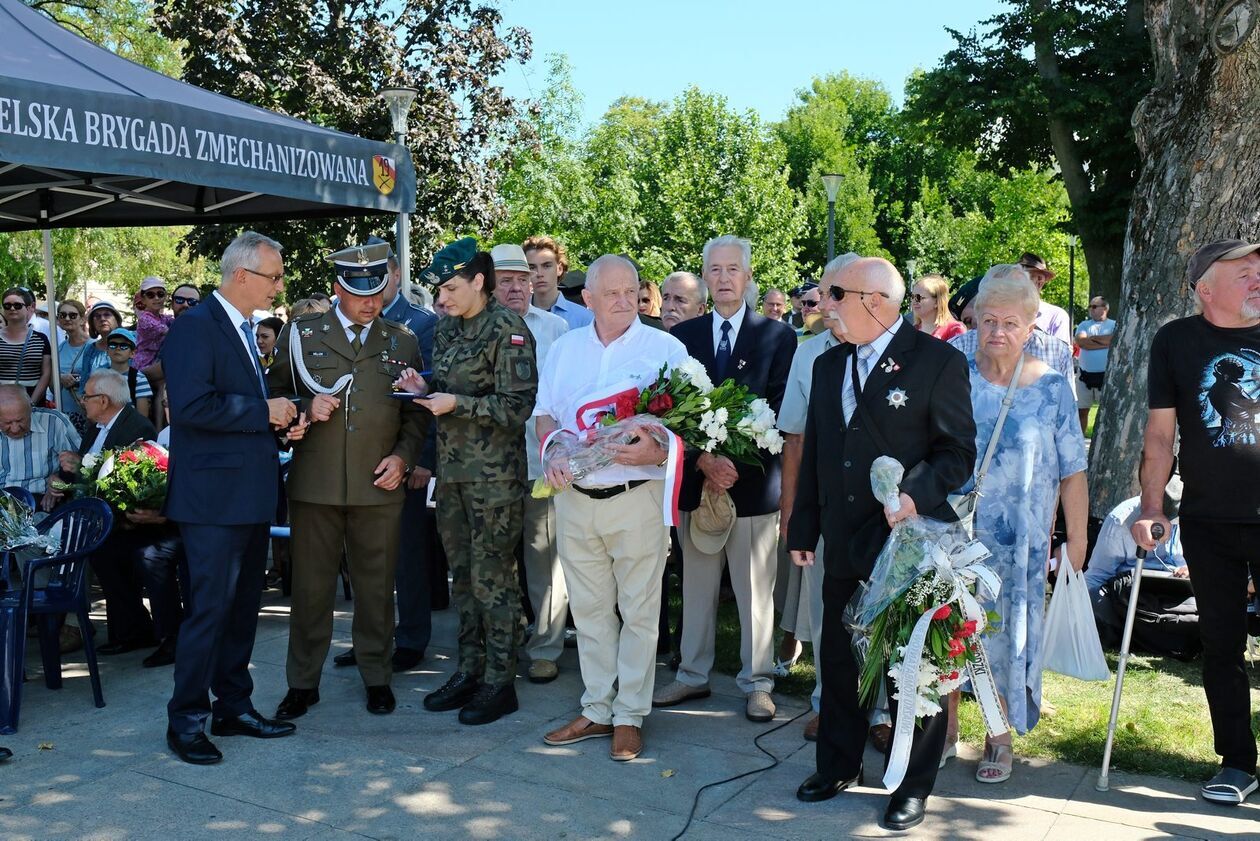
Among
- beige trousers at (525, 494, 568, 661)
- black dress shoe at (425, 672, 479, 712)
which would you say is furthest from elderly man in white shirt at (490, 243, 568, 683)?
black dress shoe at (425, 672, 479, 712)

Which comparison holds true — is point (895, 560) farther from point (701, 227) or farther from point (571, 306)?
point (701, 227)

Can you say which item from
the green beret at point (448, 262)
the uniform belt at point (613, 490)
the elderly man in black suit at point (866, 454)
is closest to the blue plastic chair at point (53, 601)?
the green beret at point (448, 262)

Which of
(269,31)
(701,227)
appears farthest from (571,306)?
(701,227)

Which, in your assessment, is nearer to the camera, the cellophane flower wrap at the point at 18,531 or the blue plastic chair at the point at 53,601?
the blue plastic chair at the point at 53,601

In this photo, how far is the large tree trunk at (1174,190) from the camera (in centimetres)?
721

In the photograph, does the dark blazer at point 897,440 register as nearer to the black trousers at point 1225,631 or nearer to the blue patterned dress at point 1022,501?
the blue patterned dress at point 1022,501

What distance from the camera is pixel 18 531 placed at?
18.9 feet

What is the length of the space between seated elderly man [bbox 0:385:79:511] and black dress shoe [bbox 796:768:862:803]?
4.64 meters

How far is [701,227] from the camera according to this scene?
4006cm

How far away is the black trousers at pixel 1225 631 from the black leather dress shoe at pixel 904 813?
1.30 m

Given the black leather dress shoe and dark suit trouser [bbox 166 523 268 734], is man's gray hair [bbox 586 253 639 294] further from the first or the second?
the black leather dress shoe

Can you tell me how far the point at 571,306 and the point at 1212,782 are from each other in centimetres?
461

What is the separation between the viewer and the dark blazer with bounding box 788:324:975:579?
4.07m

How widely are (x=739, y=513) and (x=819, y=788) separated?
1.43 meters
